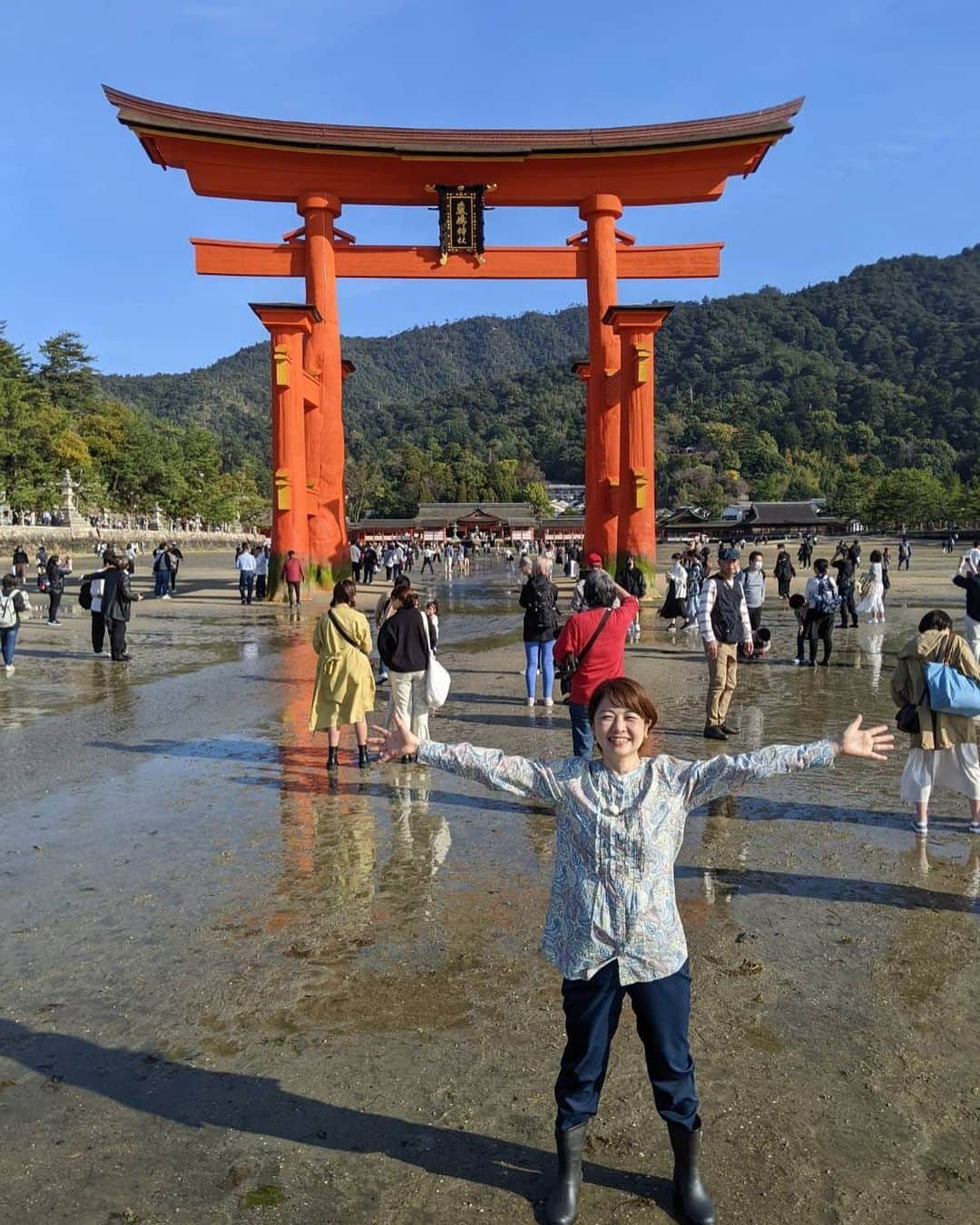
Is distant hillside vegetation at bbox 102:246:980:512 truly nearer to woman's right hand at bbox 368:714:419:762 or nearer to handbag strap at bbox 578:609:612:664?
handbag strap at bbox 578:609:612:664

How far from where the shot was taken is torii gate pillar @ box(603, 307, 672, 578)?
22250 millimetres

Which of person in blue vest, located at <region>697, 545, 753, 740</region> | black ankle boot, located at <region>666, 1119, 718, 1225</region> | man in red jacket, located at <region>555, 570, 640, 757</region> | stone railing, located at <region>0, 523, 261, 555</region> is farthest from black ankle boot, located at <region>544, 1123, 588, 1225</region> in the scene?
stone railing, located at <region>0, 523, 261, 555</region>

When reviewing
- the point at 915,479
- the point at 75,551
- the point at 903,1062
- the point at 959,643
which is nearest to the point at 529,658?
the point at 959,643

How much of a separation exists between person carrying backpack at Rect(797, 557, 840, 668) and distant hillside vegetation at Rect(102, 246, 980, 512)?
8571 centimetres

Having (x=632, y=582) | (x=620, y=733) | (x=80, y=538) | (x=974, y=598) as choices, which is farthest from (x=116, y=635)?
(x=80, y=538)

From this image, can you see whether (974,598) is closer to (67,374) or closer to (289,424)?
(289,424)

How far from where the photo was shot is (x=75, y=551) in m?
46.3

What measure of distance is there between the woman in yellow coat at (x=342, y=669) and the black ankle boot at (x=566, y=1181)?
447cm

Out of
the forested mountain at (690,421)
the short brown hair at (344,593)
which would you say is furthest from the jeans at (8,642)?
the forested mountain at (690,421)

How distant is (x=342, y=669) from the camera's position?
675cm

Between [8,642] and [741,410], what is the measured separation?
473 ft

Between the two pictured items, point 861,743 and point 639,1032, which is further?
point 861,743

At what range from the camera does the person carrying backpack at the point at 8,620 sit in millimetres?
11922

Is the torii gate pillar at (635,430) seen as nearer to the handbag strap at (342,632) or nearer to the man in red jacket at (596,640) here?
the handbag strap at (342,632)
